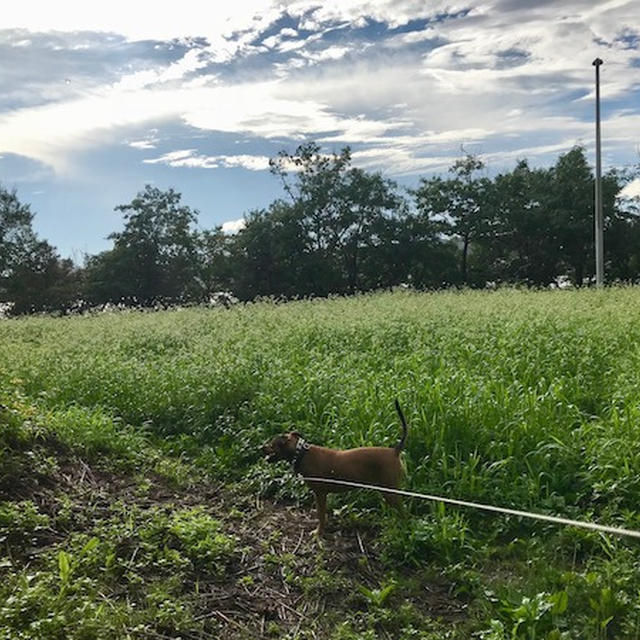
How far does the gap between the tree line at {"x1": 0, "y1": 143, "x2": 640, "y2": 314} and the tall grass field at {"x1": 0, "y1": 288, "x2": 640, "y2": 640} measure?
76.0 feet

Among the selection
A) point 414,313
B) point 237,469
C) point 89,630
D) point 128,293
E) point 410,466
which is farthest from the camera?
point 128,293

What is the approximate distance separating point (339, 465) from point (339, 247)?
28.3 meters

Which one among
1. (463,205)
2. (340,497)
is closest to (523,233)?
(463,205)

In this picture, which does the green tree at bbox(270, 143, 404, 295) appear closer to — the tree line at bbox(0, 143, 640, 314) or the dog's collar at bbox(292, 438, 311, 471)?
the tree line at bbox(0, 143, 640, 314)

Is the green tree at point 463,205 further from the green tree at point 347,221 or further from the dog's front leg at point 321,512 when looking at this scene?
the dog's front leg at point 321,512

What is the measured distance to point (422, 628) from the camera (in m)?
2.96

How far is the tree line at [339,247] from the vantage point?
2970cm

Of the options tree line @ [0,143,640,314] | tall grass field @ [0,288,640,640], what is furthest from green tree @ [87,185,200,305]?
tall grass field @ [0,288,640,640]

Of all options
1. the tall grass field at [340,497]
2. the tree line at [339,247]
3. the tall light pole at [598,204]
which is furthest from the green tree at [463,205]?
the tall grass field at [340,497]

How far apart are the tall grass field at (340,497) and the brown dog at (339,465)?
0.24 m

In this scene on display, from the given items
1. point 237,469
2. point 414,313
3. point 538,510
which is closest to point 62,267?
point 414,313

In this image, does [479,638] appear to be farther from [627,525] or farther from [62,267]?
[62,267]

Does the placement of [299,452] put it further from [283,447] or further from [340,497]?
[340,497]

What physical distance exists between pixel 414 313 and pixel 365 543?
275 inches
